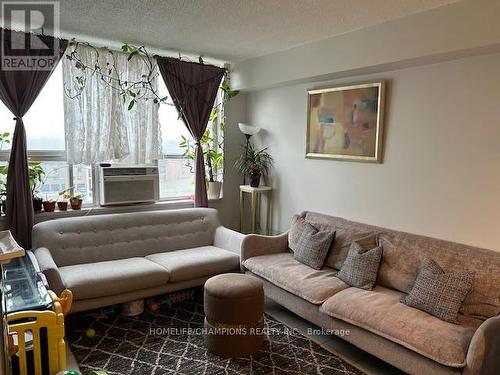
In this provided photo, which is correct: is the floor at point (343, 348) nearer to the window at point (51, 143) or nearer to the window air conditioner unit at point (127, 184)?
the window air conditioner unit at point (127, 184)

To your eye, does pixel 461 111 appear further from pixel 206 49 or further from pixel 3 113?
pixel 3 113

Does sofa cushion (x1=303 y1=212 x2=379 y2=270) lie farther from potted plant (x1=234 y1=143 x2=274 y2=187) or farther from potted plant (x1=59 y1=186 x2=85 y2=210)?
potted plant (x1=59 y1=186 x2=85 y2=210)

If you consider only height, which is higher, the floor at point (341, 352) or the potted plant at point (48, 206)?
the potted plant at point (48, 206)

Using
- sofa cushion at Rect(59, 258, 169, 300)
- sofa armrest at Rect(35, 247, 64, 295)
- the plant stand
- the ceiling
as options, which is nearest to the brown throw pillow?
the ceiling

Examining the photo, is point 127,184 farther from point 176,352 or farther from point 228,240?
point 176,352

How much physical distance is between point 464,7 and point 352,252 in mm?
1882

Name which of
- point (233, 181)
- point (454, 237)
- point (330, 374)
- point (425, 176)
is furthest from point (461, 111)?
point (233, 181)

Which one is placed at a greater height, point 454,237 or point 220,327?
point 454,237

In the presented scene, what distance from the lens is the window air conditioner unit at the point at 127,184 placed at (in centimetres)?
371

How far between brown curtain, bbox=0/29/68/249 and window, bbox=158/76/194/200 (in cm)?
124

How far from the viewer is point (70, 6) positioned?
264 cm

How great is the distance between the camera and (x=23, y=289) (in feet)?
7.47

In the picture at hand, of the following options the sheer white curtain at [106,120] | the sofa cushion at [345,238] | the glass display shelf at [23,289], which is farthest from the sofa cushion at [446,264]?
the sheer white curtain at [106,120]

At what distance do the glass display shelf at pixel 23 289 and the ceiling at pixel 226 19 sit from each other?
1887 millimetres
